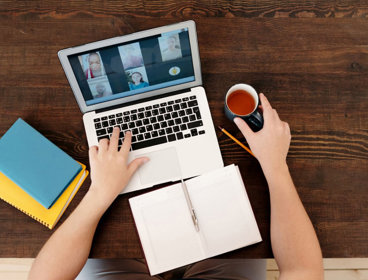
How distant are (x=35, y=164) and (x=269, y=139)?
69 cm

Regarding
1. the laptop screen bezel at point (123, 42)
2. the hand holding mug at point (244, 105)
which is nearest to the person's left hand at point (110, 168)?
the laptop screen bezel at point (123, 42)

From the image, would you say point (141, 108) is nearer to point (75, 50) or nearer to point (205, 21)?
point (75, 50)

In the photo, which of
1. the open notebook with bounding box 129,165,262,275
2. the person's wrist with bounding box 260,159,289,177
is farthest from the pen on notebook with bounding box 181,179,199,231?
the person's wrist with bounding box 260,159,289,177

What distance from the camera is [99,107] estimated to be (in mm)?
967

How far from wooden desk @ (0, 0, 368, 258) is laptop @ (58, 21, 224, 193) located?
0.06 metres

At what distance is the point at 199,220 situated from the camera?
91 cm

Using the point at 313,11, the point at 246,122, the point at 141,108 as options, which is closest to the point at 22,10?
the point at 141,108

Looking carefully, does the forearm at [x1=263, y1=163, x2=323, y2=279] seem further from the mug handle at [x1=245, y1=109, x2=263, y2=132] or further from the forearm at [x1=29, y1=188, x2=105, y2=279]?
the forearm at [x1=29, y1=188, x2=105, y2=279]

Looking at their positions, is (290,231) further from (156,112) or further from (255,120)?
(156,112)

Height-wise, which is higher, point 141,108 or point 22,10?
point 22,10

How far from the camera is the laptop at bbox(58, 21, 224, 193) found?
88 centimetres

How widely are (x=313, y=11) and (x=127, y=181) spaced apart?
2.74ft

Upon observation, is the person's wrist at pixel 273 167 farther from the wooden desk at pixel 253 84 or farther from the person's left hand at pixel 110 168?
the person's left hand at pixel 110 168

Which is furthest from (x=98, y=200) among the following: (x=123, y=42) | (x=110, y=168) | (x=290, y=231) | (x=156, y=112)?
(x=290, y=231)
